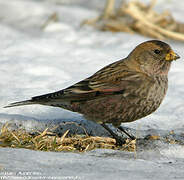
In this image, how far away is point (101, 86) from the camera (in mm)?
4969

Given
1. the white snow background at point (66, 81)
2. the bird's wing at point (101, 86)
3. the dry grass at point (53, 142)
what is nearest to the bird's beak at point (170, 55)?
the bird's wing at point (101, 86)

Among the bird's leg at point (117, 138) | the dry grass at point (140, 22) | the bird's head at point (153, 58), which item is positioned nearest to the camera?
the bird's leg at point (117, 138)

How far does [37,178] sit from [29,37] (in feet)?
19.4

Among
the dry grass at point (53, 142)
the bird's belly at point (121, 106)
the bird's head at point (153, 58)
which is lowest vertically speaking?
the dry grass at point (53, 142)

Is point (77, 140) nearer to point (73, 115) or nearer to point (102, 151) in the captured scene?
point (102, 151)

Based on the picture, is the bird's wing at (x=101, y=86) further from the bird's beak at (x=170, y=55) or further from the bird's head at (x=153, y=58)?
the bird's beak at (x=170, y=55)

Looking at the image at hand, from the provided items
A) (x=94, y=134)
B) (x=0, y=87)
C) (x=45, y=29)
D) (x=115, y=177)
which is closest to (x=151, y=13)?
(x=45, y=29)

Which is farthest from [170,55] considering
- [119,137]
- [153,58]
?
[119,137]

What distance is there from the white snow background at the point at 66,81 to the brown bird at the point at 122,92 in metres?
0.29

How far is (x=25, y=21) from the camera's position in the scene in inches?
385

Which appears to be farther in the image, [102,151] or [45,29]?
[45,29]

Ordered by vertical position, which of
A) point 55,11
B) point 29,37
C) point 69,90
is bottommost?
point 69,90

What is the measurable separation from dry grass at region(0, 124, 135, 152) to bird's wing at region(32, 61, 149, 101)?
506 millimetres

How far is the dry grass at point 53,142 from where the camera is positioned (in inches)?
168
